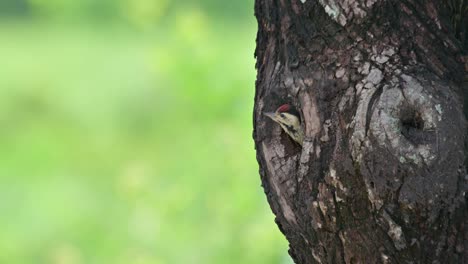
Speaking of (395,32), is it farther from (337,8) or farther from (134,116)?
(134,116)

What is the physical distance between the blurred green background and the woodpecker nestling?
2642 mm

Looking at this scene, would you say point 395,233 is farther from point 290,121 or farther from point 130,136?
point 130,136

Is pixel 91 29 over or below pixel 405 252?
over

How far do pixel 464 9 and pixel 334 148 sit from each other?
1.57 feet

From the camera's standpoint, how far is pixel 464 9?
2715mm

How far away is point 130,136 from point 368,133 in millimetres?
6296

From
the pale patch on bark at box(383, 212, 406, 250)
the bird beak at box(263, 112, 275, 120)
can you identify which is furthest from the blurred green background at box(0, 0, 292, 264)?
the pale patch on bark at box(383, 212, 406, 250)

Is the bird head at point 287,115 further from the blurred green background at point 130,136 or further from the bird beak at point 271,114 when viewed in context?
the blurred green background at point 130,136

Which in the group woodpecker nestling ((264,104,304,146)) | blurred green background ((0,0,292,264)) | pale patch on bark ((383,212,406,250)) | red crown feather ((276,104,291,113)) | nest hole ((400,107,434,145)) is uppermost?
blurred green background ((0,0,292,264))

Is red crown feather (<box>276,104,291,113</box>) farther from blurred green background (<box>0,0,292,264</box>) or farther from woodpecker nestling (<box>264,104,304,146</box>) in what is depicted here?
blurred green background (<box>0,0,292,264</box>)

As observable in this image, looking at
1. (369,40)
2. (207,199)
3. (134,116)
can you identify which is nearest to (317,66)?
(369,40)

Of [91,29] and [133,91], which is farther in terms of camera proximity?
[91,29]

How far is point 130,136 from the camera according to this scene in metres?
8.66

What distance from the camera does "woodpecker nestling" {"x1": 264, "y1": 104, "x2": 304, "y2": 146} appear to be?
2.58 m
